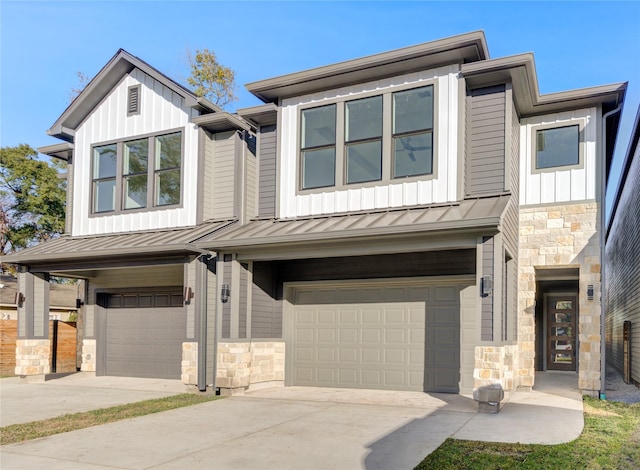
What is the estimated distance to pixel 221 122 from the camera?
12.5m

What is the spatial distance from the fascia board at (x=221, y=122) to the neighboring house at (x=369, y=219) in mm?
54

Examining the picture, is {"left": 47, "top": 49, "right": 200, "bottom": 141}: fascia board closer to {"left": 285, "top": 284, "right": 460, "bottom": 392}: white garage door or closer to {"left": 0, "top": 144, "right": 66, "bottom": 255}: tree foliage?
{"left": 285, "top": 284, "right": 460, "bottom": 392}: white garage door

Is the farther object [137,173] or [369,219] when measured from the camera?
[137,173]

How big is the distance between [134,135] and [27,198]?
1680 centimetres

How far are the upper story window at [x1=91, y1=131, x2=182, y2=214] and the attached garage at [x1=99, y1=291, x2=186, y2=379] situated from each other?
93.9 inches

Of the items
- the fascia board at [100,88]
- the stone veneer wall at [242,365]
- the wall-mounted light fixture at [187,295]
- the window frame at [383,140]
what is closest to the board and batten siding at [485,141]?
the window frame at [383,140]

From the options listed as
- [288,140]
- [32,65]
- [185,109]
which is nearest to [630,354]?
[288,140]

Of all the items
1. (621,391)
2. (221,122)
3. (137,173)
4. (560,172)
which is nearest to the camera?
(560,172)

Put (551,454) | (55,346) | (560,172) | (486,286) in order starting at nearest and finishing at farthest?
(551,454) < (486,286) < (560,172) < (55,346)

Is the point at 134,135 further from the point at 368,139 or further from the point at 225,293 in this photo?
the point at 368,139

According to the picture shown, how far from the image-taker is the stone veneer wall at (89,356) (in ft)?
48.9

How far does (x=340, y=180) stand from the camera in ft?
37.3

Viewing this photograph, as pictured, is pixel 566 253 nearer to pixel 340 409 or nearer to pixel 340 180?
pixel 340 180

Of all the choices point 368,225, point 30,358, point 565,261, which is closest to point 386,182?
point 368,225
